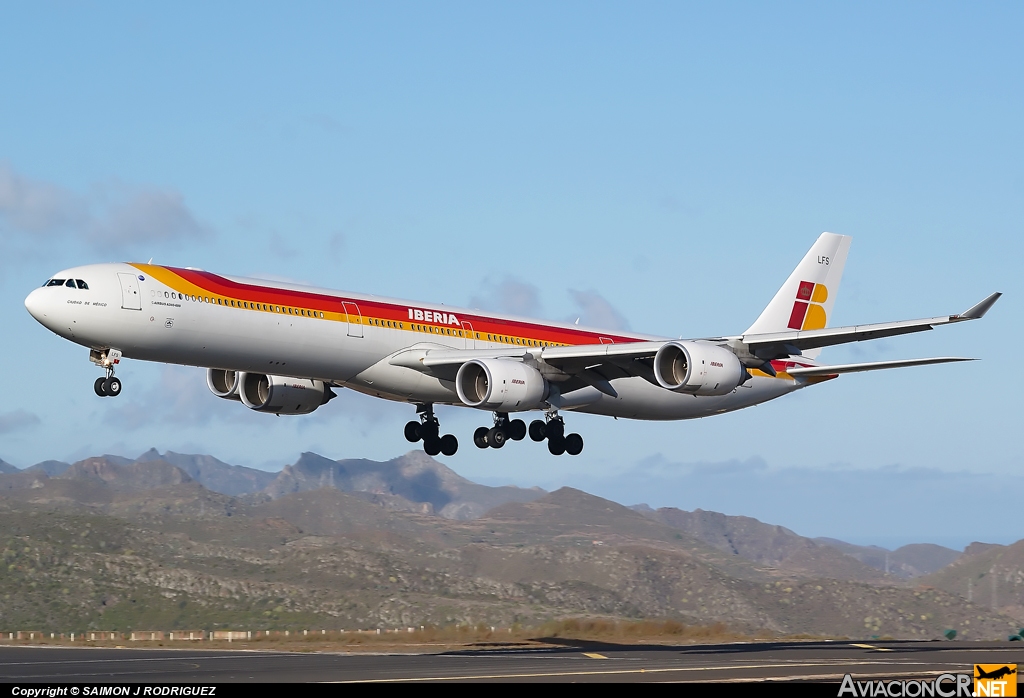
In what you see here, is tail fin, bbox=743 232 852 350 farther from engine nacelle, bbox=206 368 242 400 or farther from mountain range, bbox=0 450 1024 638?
mountain range, bbox=0 450 1024 638

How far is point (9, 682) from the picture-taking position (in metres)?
34.6

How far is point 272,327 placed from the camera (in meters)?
43.8

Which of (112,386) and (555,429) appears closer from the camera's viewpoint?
(112,386)

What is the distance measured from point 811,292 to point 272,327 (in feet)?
94.9

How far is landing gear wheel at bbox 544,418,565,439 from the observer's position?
5178 cm

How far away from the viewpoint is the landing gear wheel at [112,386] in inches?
1644

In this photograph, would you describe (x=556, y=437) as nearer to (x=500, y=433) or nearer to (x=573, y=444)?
(x=573, y=444)

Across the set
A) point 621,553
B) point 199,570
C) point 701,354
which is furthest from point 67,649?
point 621,553

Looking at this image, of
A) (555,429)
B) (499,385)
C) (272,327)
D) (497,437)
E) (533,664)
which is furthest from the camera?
(555,429)

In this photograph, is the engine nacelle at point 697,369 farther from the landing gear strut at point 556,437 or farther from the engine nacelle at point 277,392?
the engine nacelle at point 277,392

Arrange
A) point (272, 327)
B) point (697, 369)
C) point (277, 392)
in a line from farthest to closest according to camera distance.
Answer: point (277, 392) < point (697, 369) < point (272, 327)

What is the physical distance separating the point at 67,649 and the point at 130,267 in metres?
21.3

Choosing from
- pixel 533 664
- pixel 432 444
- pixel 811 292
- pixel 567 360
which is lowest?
pixel 533 664

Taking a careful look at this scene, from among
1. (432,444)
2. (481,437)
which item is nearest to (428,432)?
(432,444)
